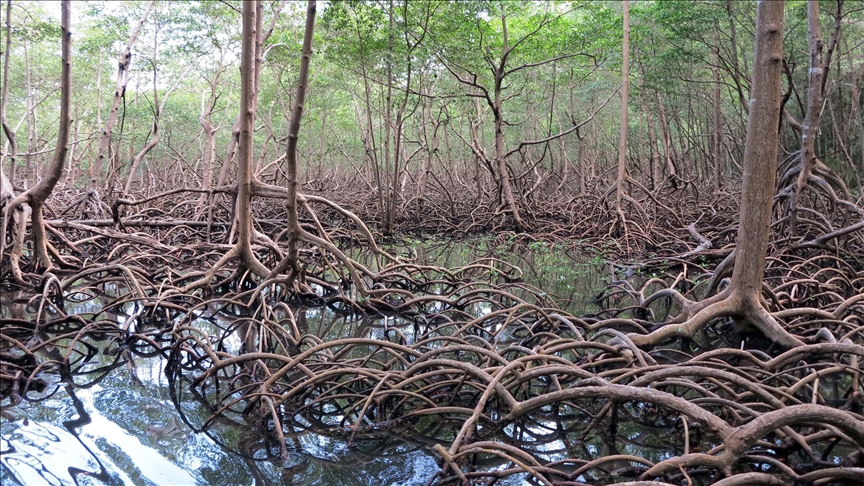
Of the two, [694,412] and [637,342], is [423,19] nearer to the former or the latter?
[637,342]

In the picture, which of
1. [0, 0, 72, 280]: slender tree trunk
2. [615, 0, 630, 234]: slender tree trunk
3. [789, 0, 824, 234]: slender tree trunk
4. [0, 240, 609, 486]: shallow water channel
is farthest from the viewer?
[615, 0, 630, 234]: slender tree trunk

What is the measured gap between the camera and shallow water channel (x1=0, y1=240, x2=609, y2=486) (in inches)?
79.8

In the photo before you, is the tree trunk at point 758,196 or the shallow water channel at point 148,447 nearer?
the shallow water channel at point 148,447

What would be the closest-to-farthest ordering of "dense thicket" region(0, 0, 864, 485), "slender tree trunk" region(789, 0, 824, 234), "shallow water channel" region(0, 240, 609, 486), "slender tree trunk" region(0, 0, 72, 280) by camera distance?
"shallow water channel" region(0, 240, 609, 486) → "dense thicket" region(0, 0, 864, 485) → "slender tree trunk" region(0, 0, 72, 280) → "slender tree trunk" region(789, 0, 824, 234)

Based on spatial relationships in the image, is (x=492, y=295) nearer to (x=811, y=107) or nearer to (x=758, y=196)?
(x=758, y=196)

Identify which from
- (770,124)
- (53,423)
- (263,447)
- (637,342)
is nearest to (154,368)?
(53,423)

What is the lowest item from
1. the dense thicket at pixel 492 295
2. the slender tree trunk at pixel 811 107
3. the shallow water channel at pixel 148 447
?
the shallow water channel at pixel 148 447

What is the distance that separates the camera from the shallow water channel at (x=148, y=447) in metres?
2.03

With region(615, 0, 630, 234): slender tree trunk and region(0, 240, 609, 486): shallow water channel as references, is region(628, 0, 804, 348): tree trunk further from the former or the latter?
region(615, 0, 630, 234): slender tree trunk

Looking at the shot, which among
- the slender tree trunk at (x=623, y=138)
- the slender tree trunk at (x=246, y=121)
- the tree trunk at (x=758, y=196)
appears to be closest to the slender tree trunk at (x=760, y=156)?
the tree trunk at (x=758, y=196)

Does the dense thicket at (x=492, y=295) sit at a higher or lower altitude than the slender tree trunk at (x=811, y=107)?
lower

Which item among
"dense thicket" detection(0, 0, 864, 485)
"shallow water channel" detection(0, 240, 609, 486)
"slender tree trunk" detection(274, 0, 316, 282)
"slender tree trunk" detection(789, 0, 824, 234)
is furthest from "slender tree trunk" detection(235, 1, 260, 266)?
"slender tree trunk" detection(789, 0, 824, 234)

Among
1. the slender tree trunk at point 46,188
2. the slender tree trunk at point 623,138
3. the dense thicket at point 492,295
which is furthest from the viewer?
the slender tree trunk at point 623,138

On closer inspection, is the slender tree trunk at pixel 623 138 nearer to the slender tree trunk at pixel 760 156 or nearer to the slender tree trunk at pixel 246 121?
the slender tree trunk at pixel 760 156
